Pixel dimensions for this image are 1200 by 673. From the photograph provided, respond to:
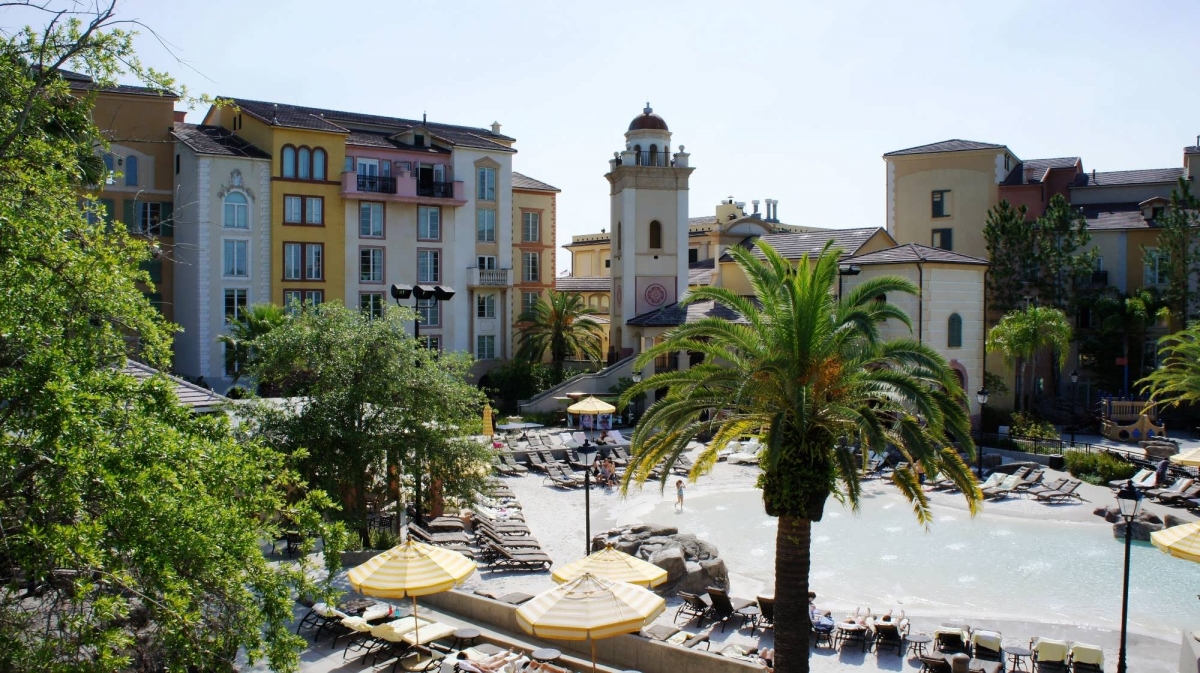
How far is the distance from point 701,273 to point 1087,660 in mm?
48529

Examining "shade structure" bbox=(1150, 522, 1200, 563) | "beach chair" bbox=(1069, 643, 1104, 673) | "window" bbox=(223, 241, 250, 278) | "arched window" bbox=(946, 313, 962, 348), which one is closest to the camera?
"beach chair" bbox=(1069, 643, 1104, 673)

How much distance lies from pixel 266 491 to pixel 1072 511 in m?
25.1

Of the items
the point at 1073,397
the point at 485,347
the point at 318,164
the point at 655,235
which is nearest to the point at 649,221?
the point at 655,235

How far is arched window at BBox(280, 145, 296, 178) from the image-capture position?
44.4 metres

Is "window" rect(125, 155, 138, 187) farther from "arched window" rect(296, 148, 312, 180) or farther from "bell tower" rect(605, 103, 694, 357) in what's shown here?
"bell tower" rect(605, 103, 694, 357)

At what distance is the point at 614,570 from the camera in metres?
15.4

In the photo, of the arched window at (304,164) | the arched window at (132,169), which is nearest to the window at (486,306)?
the arched window at (304,164)

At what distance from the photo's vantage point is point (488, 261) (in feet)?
167

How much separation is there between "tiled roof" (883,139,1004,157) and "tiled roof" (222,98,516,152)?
22.2 meters

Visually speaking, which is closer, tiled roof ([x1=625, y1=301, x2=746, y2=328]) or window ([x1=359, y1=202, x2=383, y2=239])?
tiled roof ([x1=625, y1=301, x2=746, y2=328])

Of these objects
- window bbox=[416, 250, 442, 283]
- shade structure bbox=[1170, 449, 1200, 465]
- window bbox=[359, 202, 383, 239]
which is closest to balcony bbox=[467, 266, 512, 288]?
window bbox=[416, 250, 442, 283]

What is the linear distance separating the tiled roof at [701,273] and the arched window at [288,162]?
24817 mm

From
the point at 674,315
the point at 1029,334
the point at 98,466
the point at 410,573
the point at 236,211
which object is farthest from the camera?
the point at 674,315

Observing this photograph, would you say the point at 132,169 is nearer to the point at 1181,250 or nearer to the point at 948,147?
the point at 948,147
